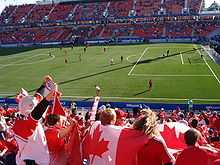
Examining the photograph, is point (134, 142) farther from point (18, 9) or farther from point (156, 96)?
point (18, 9)

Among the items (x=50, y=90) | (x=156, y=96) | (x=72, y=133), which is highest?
(x=50, y=90)

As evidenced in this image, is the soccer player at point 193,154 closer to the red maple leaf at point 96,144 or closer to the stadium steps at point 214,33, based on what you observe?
the red maple leaf at point 96,144

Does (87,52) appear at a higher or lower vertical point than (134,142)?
lower

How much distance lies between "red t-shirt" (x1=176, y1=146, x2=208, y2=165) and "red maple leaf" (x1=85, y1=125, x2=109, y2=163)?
1.14 metres

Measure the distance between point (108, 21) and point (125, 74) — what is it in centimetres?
5336

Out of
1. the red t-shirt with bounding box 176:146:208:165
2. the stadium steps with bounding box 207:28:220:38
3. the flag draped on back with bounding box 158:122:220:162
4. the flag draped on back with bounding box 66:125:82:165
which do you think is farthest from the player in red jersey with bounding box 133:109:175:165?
the stadium steps with bounding box 207:28:220:38

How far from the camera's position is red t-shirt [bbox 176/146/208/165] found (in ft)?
17.3

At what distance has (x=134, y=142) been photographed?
552cm

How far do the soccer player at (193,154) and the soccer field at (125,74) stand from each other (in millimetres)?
27296

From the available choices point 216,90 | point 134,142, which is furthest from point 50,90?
point 216,90

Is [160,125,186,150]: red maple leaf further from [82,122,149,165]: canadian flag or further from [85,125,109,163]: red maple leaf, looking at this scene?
[85,125,109,163]: red maple leaf

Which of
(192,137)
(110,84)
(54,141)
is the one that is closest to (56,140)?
(54,141)

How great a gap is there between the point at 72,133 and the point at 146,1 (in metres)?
95.4

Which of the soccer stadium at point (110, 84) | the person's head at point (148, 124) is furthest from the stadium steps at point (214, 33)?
the person's head at point (148, 124)
